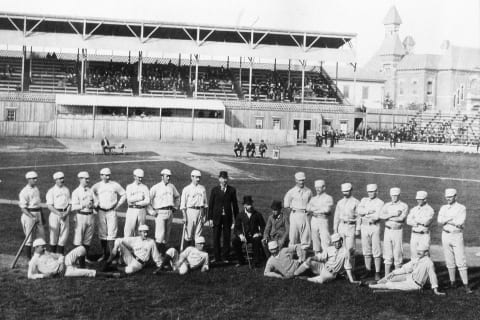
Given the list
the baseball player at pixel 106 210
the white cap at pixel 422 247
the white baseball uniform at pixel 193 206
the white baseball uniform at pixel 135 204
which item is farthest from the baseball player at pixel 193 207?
the white cap at pixel 422 247

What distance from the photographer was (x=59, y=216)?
39.0 ft

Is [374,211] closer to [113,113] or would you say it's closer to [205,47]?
[113,113]

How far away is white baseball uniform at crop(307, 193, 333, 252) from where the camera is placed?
12.1m

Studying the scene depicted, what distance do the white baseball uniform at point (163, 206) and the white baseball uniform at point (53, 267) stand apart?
1931 mm

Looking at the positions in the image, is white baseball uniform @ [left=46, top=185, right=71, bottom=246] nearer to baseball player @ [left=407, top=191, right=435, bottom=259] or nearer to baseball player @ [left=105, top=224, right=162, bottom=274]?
baseball player @ [left=105, top=224, right=162, bottom=274]

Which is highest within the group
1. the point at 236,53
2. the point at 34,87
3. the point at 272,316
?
the point at 236,53

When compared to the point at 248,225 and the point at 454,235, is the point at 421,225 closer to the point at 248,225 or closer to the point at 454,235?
the point at 454,235

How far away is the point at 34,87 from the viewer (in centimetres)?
4872

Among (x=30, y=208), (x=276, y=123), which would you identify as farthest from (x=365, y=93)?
(x=30, y=208)

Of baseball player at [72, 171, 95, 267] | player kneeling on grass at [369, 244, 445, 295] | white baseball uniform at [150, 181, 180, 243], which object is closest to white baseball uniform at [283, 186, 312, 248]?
player kneeling on grass at [369, 244, 445, 295]

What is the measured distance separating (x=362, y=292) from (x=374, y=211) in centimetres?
168

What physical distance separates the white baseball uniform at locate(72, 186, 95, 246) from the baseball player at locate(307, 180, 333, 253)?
4.25 metres

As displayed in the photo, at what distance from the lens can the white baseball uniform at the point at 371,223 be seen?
11.5 m

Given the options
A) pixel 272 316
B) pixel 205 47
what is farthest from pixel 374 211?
pixel 205 47
